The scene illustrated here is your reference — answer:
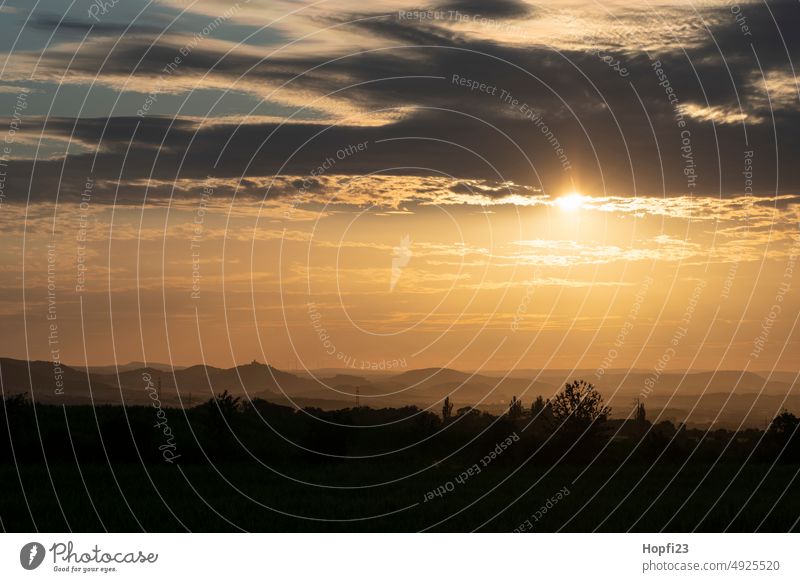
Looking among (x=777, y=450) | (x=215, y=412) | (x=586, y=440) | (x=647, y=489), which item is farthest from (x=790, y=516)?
(x=215, y=412)

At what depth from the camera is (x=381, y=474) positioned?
3856 centimetres

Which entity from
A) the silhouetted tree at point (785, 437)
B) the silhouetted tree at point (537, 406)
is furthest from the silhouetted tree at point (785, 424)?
the silhouetted tree at point (537, 406)

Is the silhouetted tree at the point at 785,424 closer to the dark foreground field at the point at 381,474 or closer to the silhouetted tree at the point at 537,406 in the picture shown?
the dark foreground field at the point at 381,474

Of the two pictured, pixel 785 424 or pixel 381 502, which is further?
pixel 785 424

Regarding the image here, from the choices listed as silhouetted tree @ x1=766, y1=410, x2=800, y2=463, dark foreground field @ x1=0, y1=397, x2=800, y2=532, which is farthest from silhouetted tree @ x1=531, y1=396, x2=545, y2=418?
silhouetted tree @ x1=766, y1=410, x2=800, y2=463

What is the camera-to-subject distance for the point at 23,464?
42.7m

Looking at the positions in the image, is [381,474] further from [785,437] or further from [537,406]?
[785,437]

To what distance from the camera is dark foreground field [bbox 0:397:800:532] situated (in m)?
30.7

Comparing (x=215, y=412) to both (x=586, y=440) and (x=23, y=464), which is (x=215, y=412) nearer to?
(x=23, y=464)

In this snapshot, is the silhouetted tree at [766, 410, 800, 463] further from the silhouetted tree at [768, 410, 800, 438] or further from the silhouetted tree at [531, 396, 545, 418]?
the silhouetted tree at [531, 396, 545, 418]

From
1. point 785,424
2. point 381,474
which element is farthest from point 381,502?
point 785,424

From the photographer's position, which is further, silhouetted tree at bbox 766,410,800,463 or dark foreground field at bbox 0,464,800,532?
silhouetted tree at bbox 766,410,800,463

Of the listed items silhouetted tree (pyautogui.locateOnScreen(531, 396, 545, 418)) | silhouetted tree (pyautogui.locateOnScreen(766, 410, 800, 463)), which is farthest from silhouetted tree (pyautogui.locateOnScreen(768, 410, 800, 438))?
silhouetted tree (pyautogui.locateOnScreen(531, 396, 545, 418))

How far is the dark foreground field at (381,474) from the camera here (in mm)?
30703
